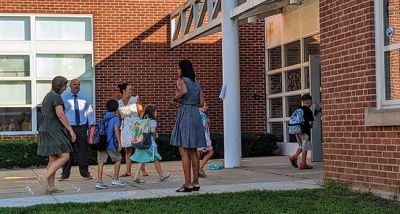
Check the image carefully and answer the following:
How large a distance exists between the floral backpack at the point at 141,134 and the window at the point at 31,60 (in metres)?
6.92

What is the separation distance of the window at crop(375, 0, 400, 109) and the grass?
130 cm

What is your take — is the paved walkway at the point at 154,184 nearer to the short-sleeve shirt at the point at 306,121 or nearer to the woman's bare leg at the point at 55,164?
the woman's bare leg at the point at 55,164

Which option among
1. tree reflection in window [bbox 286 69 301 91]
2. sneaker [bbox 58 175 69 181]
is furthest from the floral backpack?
tree reflection in window [bbox 286 69 301 91]

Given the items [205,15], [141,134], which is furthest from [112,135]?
[205,15]

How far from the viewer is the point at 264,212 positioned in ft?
21.2

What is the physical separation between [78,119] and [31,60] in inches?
230

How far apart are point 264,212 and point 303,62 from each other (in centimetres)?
912

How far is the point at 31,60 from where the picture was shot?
16062 mm

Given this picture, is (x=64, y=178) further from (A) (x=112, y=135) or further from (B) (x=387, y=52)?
(B) (x=387, y=52)

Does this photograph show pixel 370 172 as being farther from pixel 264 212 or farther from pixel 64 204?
pixel 64 204

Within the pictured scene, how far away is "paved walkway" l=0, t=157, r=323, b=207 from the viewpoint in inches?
323

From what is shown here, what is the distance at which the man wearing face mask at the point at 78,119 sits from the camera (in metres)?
10.9

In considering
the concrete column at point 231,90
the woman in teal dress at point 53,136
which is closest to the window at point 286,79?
the concrete column at point 231,90

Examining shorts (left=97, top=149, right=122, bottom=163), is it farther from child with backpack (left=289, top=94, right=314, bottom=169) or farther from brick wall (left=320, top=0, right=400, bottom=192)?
child with backpack (left=289, top=94, right=314, bottom=169)
